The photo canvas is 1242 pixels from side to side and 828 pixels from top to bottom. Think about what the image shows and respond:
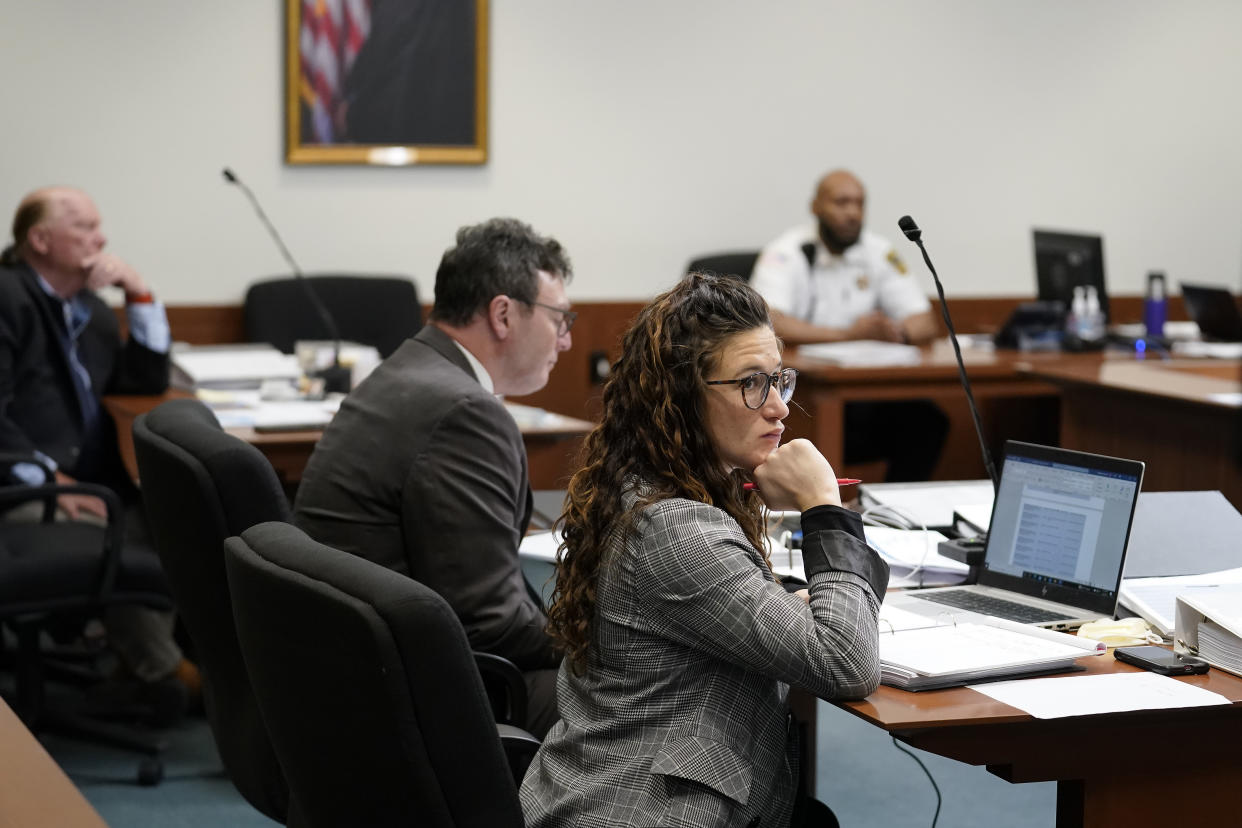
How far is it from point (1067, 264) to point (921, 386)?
0.92 m

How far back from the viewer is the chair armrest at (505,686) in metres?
2.24

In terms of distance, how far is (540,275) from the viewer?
2639 mm

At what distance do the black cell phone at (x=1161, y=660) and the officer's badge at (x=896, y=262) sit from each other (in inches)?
158

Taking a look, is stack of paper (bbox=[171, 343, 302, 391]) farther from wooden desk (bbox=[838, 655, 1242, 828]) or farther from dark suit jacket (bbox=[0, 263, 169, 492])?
wooden desk (bbox=[838, 655, 1242, 828])

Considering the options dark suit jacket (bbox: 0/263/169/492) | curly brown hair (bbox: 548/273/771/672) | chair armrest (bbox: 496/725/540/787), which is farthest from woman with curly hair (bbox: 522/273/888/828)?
dark suit jacket (bbox: 0/263/169/492)

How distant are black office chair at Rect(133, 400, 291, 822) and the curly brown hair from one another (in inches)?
20.1

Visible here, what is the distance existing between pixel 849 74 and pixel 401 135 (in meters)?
1.95

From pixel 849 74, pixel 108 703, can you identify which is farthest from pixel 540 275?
pixel 849 74

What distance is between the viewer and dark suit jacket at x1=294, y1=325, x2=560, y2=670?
2.26m

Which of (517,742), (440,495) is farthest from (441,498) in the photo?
(517,742)

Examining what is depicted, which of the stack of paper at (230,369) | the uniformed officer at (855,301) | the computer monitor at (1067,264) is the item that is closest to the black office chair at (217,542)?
the stack of paper at (230,369)

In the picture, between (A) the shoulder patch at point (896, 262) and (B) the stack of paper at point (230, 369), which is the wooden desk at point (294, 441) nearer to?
(B) the stack of paper at point (230, 369)

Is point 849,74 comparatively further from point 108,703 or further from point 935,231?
point 108,703

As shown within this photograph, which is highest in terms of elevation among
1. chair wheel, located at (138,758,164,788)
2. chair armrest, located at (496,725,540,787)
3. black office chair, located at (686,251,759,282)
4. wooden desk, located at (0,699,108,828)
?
black office chair, located at (686,251,759,282)
